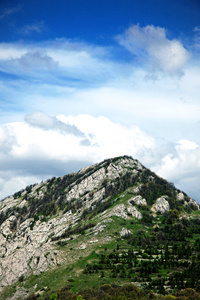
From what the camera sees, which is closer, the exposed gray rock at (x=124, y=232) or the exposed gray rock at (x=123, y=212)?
the exposed gray rock at (x=124, y=232)

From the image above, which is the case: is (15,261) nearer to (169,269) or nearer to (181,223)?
(169,269)

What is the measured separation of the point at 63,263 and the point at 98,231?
38803mm

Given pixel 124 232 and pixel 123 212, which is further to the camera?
pixel 123 212

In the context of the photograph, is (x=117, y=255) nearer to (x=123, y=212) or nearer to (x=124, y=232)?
(x=124, y=232)

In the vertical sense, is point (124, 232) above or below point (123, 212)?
below

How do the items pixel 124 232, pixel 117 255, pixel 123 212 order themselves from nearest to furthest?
pixel 117 255 < pixel 124 232 < pixel 123 212

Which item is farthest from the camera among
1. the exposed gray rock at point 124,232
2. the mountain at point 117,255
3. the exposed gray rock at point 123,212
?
the exposed gray rock at point 123,212

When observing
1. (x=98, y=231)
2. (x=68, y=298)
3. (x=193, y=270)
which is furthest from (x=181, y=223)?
(x=68, y=298)

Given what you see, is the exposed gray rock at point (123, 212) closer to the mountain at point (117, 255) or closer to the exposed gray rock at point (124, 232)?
the mountain at point (117, 255)

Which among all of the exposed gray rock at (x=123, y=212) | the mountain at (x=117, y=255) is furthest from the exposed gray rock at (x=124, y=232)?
the exposed gray rock at (x=123, y=212)

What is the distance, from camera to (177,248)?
13200 centimetres

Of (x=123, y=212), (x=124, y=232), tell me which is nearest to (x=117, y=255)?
(x=124, y=232)

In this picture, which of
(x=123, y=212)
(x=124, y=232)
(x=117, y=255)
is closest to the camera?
(x=117, y=255)

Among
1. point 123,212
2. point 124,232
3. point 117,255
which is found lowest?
point 117,255
